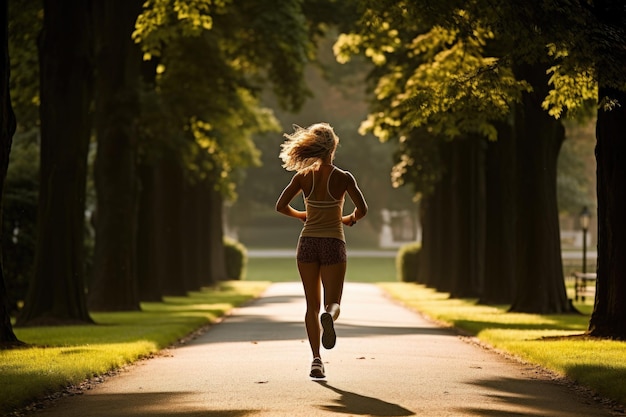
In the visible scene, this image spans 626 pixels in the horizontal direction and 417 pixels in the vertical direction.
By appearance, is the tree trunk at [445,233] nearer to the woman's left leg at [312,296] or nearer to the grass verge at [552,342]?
the grass verge at [552,342]

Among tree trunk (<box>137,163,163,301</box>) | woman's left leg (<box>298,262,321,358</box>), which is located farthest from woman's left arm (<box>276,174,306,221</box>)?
tree trunk (<box>137,163,163,301</box>)

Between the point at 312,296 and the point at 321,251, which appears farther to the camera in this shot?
the point at 312,296

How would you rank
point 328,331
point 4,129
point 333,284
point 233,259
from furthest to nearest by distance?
point 233,259, point 4,129, point 333,284, point 328,331

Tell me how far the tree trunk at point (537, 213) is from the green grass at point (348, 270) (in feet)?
140

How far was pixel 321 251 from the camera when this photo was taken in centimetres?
1253

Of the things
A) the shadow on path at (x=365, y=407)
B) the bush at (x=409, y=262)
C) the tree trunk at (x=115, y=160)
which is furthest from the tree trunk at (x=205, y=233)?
the shadow on path at (x=365, y=407)

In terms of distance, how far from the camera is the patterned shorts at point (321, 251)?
12.5 m

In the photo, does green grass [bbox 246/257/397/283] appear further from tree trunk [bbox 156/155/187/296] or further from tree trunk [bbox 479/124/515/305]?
tree trunk [bbox 479/124/515/305]

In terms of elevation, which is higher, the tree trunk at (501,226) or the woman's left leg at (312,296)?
the tree trunk at (501,226)

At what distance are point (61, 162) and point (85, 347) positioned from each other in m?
7.80

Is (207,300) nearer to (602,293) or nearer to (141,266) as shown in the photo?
(141,266)

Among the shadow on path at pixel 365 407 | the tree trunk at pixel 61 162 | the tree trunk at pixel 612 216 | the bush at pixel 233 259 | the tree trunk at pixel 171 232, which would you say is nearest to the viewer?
the shadow on path at pixel 365 407

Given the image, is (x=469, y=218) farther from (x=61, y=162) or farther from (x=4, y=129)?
(x=4, y=129)

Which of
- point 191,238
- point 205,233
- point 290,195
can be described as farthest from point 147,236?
point 290,195
